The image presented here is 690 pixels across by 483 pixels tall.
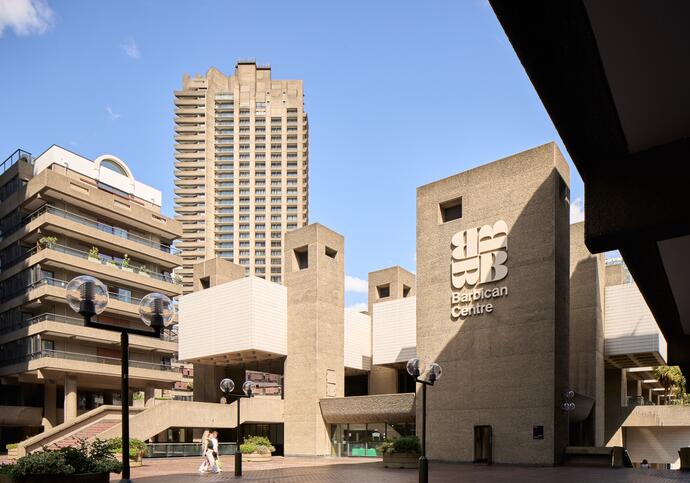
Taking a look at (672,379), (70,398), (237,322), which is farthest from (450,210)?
(70,398)

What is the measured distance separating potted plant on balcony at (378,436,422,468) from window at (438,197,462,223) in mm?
12207

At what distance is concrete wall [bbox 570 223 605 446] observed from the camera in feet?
122

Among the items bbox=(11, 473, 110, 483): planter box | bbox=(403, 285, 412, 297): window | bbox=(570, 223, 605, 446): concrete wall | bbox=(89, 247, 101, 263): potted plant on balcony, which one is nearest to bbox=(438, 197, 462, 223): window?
bbox=(570, 223, 605, 446): concrete wall

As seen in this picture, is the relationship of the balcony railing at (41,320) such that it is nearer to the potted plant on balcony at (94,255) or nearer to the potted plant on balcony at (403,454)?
the potted plant on balcony at (94,255)

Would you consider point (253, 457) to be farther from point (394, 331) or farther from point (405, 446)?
point (394, 331)

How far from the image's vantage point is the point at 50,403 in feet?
148

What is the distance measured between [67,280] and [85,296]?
41.0 meters

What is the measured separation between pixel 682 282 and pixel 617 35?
227 inches

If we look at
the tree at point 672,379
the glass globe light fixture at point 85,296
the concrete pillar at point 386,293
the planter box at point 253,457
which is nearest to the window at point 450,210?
the planter box at point 253,457

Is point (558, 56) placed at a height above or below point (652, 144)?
above

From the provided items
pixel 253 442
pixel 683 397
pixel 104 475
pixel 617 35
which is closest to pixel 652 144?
pixel 617 35

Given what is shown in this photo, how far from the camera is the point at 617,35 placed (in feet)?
11.7

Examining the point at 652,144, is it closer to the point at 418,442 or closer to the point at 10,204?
the point at 418,442

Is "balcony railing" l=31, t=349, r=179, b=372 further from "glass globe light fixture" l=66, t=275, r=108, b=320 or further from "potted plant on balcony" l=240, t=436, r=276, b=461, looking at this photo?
"glass globe light fixture" l=66, t=275, r=108, b=320
